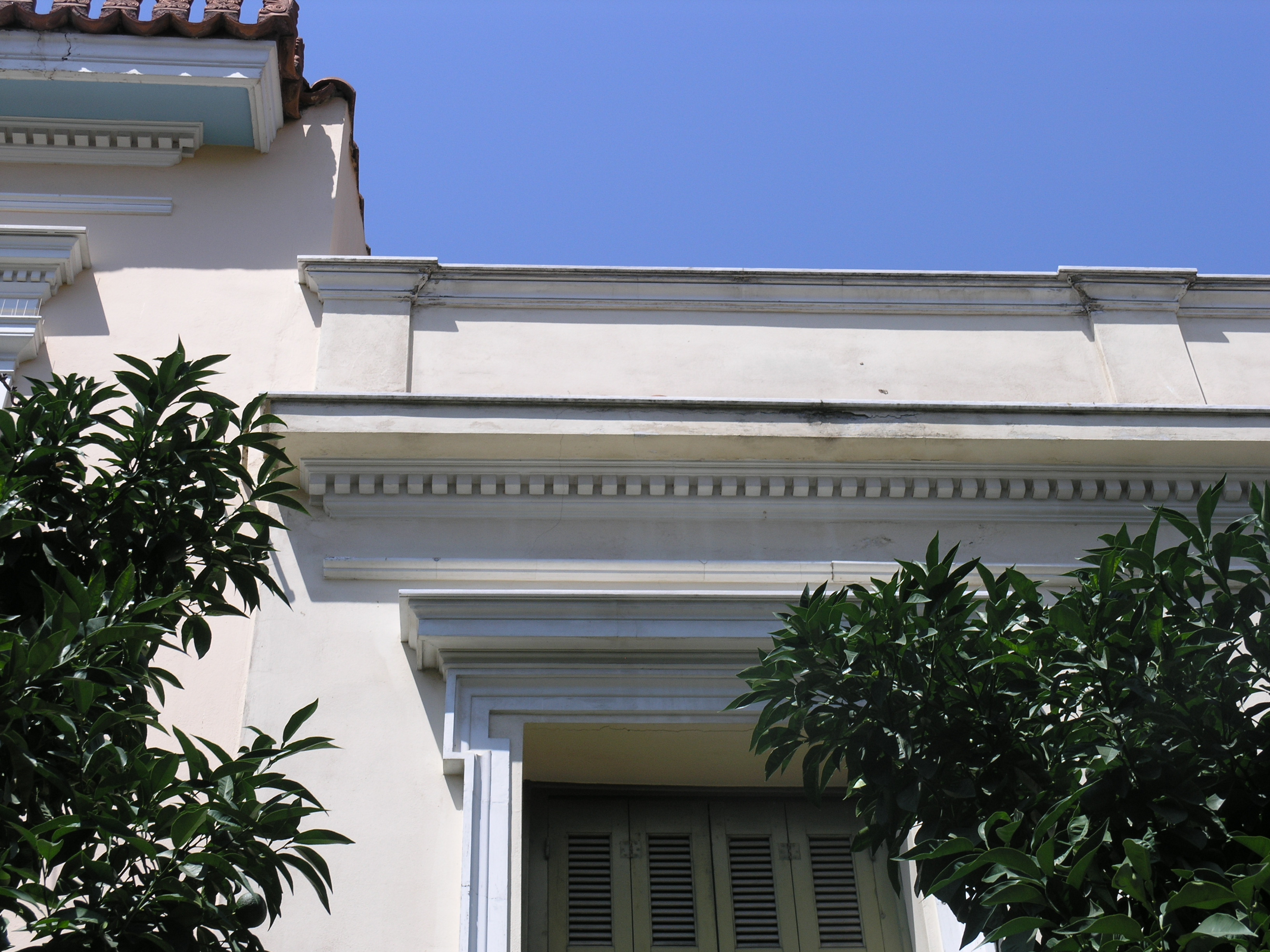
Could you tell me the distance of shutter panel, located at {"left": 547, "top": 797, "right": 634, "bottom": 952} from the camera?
6020mm

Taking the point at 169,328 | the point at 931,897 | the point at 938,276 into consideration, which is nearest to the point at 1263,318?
the point at 938,276

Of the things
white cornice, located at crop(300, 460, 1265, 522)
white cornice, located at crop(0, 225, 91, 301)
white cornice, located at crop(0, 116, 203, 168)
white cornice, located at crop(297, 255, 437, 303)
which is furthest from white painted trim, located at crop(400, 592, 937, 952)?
white cornice, located at crop(0, 116, 203, 168)

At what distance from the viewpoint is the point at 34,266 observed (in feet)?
26.2

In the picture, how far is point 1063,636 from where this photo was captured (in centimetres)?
415

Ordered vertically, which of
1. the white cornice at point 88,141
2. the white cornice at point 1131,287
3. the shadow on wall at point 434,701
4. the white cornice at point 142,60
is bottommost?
the shadow on wall at point 434,701

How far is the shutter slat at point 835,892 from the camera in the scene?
6.06 meters

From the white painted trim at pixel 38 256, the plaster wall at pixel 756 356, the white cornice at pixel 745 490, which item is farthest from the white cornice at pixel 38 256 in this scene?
the white cornice at pixel 745 490

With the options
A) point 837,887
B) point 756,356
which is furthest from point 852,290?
point 837,887

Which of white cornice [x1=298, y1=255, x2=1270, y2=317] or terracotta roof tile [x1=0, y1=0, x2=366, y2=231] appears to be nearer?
white cornice [x1=298, y1=255, x2=1270, y2=317]

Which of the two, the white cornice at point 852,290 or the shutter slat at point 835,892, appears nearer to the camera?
the shutter slat at point 835,892

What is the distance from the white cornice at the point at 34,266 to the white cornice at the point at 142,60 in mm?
1074

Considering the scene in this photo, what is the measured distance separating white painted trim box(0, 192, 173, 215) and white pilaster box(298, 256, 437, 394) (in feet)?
4.23

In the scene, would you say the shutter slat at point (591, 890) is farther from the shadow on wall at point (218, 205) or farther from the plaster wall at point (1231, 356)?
the plaster wall at point (1231, 356)

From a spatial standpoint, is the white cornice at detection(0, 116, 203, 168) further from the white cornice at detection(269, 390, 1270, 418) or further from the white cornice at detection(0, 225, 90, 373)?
the white cornice at detection(269, 390, 1270, 418)
